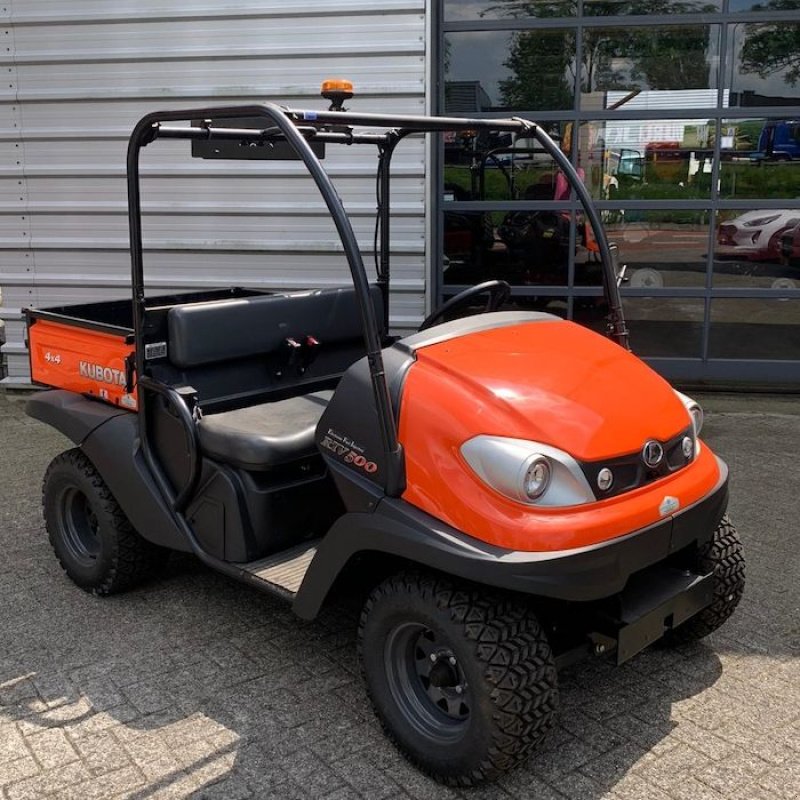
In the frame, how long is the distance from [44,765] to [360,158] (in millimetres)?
4595

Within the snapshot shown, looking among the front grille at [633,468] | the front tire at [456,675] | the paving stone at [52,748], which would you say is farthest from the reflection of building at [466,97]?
the paving stone at [52,748]

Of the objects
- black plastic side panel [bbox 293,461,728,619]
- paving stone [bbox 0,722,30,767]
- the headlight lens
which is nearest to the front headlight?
the headlight lens

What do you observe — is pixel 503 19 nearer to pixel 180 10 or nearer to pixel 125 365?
pixel 180 10

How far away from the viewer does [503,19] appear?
624 cm

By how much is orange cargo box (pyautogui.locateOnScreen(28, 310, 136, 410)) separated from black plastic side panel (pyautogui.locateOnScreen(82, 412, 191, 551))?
0.13m

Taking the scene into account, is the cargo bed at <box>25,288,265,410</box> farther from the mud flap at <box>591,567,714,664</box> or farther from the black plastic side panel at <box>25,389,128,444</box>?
the mud flap at <box>591,567,714,664</box>

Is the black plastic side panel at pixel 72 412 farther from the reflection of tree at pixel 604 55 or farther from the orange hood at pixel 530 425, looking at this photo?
the reflection of tree at pixel 604 55

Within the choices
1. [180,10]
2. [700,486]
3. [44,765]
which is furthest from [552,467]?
[180,10]

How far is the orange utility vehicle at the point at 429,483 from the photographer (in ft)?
7.86

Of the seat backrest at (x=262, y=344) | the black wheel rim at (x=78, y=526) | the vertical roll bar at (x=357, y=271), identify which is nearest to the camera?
the vertical roll bar at (x=357, y=271)

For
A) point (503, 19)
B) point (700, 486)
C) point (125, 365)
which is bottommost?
point (700, 486)

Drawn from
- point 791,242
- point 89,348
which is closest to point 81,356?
point 89,348

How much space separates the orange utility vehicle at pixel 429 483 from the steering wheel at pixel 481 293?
1cm

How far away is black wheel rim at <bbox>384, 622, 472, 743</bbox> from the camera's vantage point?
252 cm
